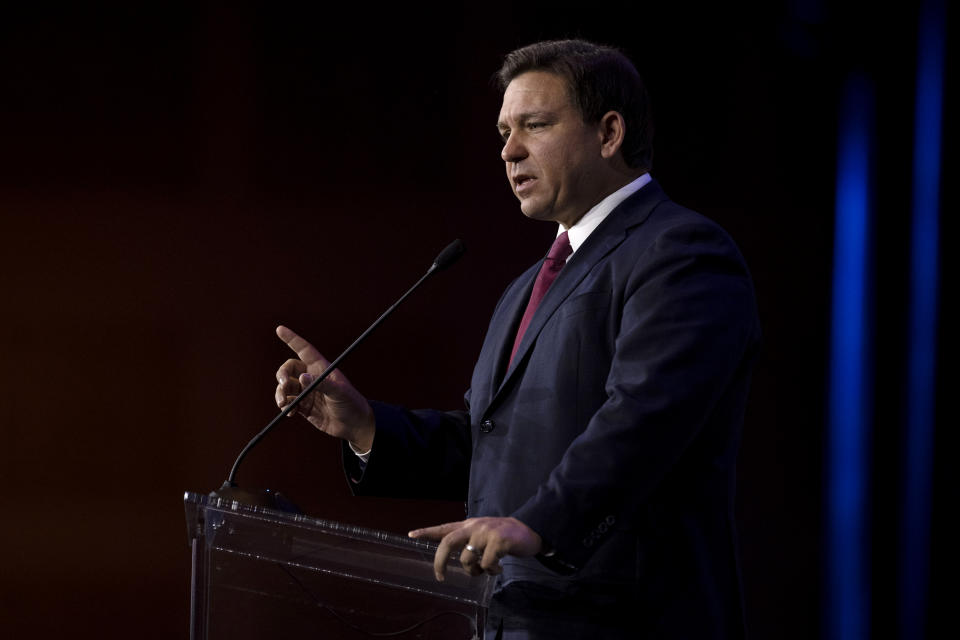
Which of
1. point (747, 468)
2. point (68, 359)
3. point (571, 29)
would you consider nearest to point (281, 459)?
point (68, 359)

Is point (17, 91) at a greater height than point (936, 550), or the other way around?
point (17, 91)

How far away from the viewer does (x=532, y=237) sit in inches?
110

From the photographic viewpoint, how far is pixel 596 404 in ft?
4.62

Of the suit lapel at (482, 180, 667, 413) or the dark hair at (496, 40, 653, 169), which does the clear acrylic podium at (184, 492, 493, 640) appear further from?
the dark hair at (496, 40, 653, 169)

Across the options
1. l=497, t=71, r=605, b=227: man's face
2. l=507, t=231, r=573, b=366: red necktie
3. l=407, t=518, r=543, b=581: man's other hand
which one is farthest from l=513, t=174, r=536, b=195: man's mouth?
l=407, t=518, r=543, b=581: man's other hand

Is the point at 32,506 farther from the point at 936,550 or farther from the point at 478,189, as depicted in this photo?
the point at 936,550

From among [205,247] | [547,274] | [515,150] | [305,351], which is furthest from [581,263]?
[205,247]

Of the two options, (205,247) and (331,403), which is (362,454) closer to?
(331,403)

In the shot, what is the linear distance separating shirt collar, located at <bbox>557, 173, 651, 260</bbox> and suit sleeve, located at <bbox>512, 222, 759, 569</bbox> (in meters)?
0.24

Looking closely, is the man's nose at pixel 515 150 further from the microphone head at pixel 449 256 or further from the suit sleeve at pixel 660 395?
the suit sleeve at pixel 660 395

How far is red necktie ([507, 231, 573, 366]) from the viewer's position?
1.66m

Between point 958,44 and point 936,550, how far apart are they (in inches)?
43.4

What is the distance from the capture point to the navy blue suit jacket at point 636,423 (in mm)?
1212

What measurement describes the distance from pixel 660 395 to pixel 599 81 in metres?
0.70
